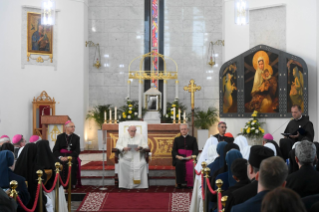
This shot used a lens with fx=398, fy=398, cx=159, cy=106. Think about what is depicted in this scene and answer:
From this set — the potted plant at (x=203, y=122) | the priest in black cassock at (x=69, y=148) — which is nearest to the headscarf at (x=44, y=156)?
the priest in black cassock at (x=69, y=148)

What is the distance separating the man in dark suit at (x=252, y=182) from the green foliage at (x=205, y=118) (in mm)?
12661

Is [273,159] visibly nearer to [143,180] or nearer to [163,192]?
[163,192]

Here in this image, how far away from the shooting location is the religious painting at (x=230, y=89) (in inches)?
549

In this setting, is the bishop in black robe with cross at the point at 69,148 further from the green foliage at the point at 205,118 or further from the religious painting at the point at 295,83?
the green foliage at the point at 205,118

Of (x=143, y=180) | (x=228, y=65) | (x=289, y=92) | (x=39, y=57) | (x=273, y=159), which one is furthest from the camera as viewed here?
(x=39, y=57)

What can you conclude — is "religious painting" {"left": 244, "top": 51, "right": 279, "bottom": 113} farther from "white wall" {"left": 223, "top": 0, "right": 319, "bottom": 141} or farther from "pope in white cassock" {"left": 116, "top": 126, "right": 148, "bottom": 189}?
"pope in white cassock" {"left": 116, "top": 126, "right": 148, "bottom": 189}

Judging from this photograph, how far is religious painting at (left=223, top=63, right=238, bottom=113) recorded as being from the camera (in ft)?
45.8

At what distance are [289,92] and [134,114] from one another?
5420 millimetres

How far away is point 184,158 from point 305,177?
6334 mm

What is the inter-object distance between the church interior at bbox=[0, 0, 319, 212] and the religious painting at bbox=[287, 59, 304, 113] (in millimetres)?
45

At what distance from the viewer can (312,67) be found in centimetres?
1300

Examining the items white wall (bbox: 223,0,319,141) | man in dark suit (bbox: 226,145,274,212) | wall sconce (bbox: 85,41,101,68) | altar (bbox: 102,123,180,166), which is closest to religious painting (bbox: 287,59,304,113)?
white wall (bbox: 223,0,319,141)

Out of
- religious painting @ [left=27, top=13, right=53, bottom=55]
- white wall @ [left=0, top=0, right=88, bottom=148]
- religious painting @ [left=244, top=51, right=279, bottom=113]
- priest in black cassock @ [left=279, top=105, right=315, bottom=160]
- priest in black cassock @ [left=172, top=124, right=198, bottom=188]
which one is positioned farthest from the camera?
religious painting @ [left=27, top=13, right=53, bottom=55]

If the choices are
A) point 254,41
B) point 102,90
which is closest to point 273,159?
point 254,41
